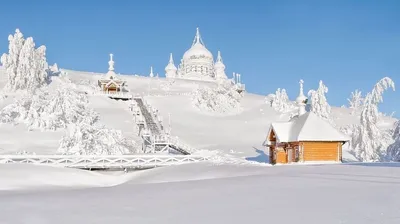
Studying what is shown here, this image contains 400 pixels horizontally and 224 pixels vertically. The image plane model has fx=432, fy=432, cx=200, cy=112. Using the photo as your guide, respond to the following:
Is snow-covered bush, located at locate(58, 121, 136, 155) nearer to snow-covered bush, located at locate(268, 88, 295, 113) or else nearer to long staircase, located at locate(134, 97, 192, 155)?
long staircase, located at locate(134, 97, 192, 155)

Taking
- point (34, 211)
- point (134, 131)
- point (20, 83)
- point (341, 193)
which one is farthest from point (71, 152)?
point (20, 83)

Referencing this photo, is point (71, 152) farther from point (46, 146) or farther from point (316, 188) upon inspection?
point (316, 188)

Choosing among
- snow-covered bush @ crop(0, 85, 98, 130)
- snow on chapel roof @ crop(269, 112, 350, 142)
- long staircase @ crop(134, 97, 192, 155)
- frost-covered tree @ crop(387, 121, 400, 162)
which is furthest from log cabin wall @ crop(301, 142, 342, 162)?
snow-covered bush @ crop(0, 85, 98, 130)

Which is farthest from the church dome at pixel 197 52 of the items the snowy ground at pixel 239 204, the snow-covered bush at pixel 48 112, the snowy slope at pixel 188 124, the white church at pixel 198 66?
the snowy ground at pixel 239 204

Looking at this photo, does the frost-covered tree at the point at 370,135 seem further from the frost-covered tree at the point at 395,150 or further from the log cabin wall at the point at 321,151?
the log cabin wall at the point at 321,151

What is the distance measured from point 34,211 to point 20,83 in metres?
57.4

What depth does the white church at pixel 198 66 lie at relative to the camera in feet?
380

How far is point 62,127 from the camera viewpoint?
45.9 m

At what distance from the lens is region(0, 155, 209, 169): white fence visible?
29156 mm

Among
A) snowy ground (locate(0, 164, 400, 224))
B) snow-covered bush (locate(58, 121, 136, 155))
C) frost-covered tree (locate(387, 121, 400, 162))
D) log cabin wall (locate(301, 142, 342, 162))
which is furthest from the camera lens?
frost-covered tree (locate(387, 121, 400, 162))

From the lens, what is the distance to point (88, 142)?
37.4 meters

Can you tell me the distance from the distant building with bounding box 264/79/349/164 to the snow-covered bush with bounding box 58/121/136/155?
48.5ft

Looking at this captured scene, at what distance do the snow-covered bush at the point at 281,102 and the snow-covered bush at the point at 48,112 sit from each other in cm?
3332

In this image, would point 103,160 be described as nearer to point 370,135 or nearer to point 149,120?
point 149,120
